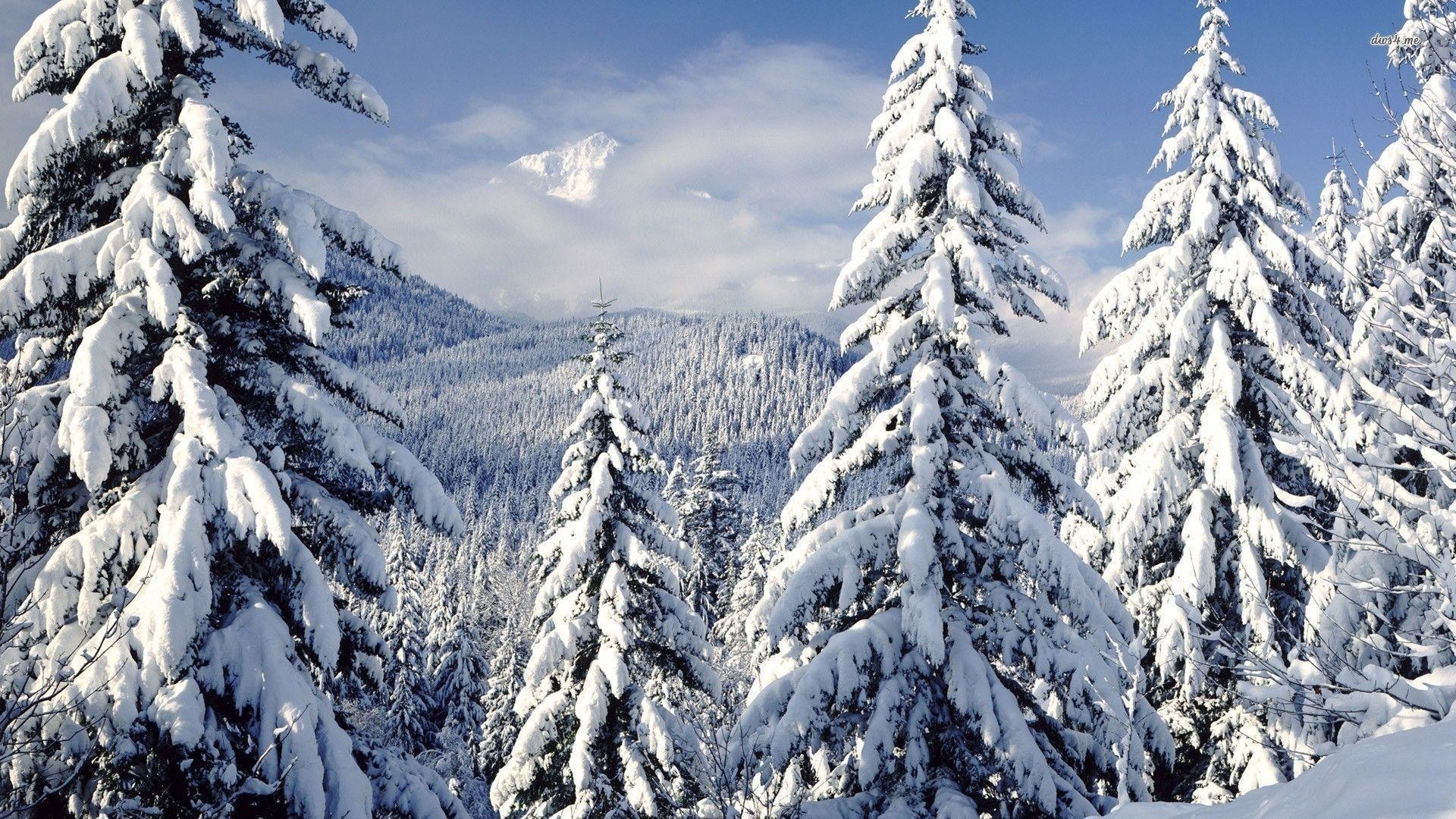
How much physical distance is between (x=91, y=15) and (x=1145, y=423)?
14.9m

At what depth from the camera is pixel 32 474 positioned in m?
7.49

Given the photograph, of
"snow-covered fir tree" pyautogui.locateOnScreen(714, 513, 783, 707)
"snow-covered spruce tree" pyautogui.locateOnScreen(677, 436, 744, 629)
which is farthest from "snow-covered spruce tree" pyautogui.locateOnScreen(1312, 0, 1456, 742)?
"snow-covered spruce tree" pyautogui.locateOnScreen(677, 436, 744, 629)

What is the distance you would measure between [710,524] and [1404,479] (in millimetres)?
39073

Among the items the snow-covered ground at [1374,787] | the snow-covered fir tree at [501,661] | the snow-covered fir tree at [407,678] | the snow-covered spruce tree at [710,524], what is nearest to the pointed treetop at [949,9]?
the snow-covered ground at [1374,787]

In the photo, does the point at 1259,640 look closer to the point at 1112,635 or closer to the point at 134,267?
the point at 1112,635

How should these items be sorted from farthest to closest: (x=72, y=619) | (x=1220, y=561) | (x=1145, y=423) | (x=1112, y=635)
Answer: (x=1145, y=423)
(x=1220, y=561)
(x=1112, y=635)
(x=72, y=619)

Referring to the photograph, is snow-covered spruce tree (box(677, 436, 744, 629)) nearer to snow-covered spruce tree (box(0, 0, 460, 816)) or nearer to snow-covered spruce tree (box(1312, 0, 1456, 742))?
snow-covered spruce tree (box(1312, 0, 1456, 742))

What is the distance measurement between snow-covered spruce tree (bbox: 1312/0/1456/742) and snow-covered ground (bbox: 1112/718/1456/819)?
1.15 metres

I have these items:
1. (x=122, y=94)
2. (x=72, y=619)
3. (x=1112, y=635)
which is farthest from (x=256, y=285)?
(x=1112, y=635)

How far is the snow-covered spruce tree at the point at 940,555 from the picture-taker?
972 centimetres

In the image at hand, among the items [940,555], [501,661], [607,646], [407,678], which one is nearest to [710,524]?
[501,661]

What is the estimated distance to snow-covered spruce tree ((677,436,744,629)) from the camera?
1852 inches

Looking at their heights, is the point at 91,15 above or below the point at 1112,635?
above

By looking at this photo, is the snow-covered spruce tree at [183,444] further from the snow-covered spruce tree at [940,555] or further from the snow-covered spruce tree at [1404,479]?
the snow-covered spruce tree at [1404,479]
